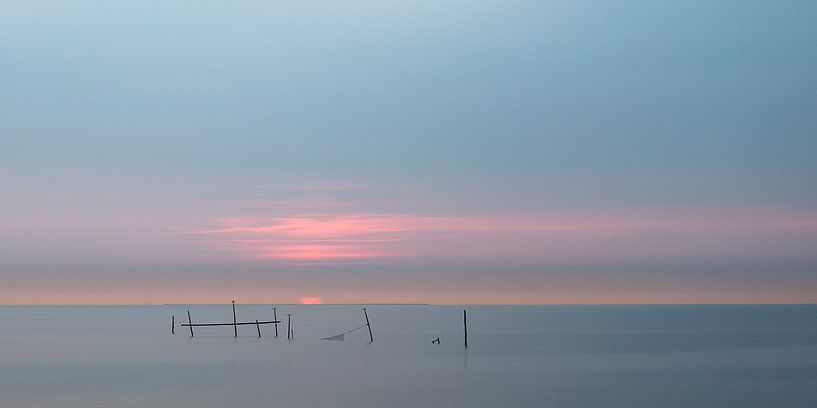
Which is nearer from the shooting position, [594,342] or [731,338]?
[594,342]

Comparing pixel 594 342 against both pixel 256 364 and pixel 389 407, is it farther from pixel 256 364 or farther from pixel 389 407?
pixel 389 407

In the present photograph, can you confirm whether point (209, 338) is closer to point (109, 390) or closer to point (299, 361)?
point (299, 361)

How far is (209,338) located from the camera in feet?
260

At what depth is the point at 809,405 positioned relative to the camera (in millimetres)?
33625

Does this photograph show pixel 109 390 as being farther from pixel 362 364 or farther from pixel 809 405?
pixel 809 405

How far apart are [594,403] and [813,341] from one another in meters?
51.2

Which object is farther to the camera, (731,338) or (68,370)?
(731,338)

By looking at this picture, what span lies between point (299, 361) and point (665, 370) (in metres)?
19.8

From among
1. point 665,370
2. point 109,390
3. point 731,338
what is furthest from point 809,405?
point 731,338

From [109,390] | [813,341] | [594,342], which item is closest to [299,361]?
[109,390]

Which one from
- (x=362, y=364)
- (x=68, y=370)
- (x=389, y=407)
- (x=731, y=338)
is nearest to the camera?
(x=389, y=407)

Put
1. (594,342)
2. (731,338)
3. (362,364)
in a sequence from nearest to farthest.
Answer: (362,364), (594,342), (731,338)

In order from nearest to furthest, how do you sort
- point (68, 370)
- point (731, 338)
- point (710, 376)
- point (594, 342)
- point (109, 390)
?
point (109, 390) < point (710, 376) < point (68, 370) < point (594, 342) < point (731, 338)

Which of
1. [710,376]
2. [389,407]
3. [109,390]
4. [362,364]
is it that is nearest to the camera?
[389,407]
